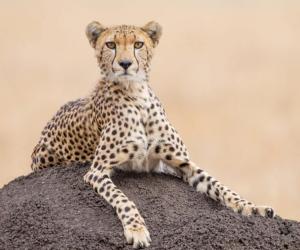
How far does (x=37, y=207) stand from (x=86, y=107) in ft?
2.31

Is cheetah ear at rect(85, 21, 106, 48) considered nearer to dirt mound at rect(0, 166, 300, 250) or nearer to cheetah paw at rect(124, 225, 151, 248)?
dirt mound at rect(0, 166, 300, 250)

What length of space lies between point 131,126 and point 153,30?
17.0 inches

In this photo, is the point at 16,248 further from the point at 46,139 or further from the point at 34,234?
the point at 46,139

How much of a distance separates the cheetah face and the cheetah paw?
0.72 metres

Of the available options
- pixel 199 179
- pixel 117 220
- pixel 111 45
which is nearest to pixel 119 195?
pixel 117 220

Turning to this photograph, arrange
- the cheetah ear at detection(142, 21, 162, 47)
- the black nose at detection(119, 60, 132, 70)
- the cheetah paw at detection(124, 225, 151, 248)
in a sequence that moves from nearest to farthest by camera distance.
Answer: the cheetah paw at detection(124, 225, 151, 248)
the black nose at detection(119, 60, 132, 70)
the cheetah ear at detection(142, 21, 162, 47)

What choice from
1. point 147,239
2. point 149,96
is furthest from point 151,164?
point 147,239

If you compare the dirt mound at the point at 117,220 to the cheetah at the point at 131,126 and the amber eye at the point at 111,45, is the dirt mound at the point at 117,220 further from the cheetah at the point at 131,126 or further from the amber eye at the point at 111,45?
the amber eye at the point at 111,45

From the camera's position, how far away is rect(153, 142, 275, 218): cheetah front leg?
A: 18.2 ft

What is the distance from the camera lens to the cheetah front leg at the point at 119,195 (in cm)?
512

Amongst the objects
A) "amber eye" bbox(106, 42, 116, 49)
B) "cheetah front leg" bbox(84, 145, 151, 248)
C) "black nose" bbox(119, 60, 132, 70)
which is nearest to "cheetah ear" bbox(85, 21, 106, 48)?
"amber eye" bbox(106, 42, 116, 49)

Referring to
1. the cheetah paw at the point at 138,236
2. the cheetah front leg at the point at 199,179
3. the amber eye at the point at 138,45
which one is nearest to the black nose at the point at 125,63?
the amber eye at the point at 138,45

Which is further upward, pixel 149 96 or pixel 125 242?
pixel 149 96

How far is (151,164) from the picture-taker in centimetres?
571
